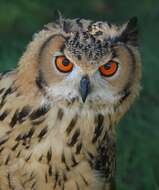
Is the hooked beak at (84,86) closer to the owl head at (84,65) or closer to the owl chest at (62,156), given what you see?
the owl head at (84,65)

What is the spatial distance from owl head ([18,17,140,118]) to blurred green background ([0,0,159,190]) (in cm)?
149

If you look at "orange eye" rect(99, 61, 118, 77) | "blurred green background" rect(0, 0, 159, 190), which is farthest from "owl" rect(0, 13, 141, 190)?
"blurred green background" rect(0, 0, 159, 190)

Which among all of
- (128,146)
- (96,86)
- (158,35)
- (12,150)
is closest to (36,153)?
(12,150)

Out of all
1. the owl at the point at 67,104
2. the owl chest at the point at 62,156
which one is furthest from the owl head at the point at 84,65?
the owl chest at the point at 62,156

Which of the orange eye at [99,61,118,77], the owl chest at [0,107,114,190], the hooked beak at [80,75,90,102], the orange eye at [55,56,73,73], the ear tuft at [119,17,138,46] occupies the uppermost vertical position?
the ear tuft at [119,17,138,46]

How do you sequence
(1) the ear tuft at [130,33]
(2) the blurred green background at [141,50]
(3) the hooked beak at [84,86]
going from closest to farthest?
(3) the hooked beak at [84,86] < (1) the ear tuft at [130,33] < (2) the blurred green background at [141,50]

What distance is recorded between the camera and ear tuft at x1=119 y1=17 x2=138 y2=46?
11.1 ft

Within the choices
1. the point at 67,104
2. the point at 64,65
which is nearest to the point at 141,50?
the point at 67,104

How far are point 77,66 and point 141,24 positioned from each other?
265 cm

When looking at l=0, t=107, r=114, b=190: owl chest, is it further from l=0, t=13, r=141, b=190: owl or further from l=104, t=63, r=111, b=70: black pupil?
l=104, t=63, r=111, b=70: black pupil

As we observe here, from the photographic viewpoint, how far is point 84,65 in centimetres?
321

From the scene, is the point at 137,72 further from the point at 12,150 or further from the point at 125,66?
the point at 12,150

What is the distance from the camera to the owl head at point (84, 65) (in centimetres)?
324

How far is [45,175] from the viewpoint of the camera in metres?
3.57
